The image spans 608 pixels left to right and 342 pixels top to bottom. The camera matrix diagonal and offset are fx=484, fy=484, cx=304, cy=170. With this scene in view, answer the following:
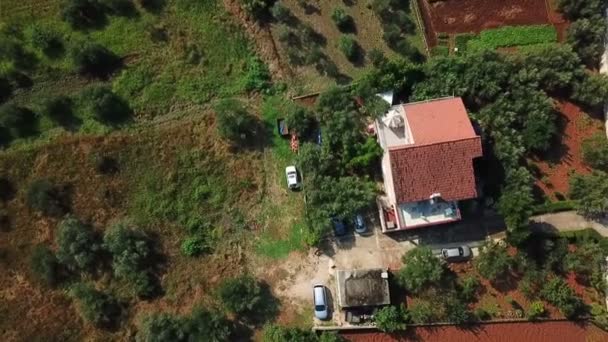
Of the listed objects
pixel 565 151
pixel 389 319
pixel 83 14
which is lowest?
pixel 389 319

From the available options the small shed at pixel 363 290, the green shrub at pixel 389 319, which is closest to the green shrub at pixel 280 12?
the small shed at pixel 363 290

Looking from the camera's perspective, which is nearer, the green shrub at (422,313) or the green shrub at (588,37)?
the green shrub at (422,313)

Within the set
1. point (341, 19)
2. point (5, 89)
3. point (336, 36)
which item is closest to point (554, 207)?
point (336, 36)

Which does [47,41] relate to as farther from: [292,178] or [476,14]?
[476,14]

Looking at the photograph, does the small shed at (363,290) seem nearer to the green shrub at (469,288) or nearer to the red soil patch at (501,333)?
the red soil patch at (501,333)

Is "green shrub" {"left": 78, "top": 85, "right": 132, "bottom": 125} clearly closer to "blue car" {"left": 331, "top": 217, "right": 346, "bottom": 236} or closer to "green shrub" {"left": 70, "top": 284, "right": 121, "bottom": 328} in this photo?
"green shrub" {"left": 70, "top": 284, "right": 121, "bottom": 328}

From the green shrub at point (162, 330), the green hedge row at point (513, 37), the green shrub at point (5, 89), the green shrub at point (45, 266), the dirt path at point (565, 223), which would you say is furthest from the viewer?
the green hedge row at point (513, 37)
